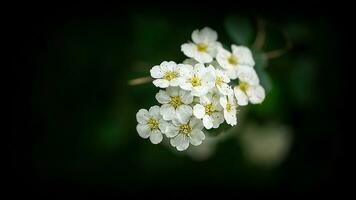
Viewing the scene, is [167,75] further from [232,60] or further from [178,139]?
[232,60]

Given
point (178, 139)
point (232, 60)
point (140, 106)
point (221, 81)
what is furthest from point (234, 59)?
point (140, 106)

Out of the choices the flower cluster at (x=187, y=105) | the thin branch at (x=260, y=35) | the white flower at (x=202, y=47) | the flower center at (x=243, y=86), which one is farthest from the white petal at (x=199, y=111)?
the thin branch at (x=260, y=35)

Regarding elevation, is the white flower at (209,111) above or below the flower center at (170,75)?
below

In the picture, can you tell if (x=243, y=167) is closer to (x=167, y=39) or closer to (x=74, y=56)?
(x=167, y=39)

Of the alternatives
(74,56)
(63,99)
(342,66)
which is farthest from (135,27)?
(342,66)

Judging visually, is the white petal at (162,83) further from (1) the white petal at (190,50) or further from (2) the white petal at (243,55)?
(2) the white petal at (243,55)
